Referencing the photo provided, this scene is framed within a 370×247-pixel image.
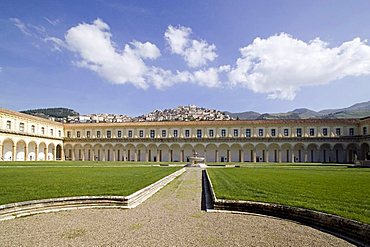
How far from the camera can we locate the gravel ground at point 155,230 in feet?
17.5

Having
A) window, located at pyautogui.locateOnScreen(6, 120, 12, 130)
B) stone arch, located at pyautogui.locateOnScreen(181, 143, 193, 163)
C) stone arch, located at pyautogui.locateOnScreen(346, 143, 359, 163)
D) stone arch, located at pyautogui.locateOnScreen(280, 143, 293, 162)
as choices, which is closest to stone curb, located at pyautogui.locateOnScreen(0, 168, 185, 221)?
window, located at pyautogui.locateOnScreen(6, 120, 12, 130)

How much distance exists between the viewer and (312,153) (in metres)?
52.4

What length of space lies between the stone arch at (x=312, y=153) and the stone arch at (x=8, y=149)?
158ft

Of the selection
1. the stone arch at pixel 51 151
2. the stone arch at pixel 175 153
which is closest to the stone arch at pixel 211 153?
the stone arch at pixel 175 153

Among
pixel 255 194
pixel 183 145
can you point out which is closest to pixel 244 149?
pixel 183 145

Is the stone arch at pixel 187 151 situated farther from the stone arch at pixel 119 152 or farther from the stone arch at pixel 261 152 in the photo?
the stone arch at pixel 261 152

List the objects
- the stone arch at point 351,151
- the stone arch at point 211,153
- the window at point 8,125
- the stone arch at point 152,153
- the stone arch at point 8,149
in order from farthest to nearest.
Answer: the stone arch at point 152,153 → the stone arch at point 211,153 → the stone arch at point 351,151 → the stone arch at point 8,149 → the window at point 8,125

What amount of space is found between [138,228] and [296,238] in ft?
10.3

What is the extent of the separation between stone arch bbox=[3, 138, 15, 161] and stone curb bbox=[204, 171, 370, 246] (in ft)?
148

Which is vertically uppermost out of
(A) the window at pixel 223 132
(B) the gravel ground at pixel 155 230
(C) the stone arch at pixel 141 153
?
(A) the window at pixel 223 132

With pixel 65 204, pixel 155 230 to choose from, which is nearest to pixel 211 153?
pixel 65 204

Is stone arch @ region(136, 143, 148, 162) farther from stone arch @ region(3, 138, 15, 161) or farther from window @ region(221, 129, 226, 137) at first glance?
stone arch @ region(3, 138, 15, 161)

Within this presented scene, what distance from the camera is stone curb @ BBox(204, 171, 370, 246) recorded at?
5426 mm

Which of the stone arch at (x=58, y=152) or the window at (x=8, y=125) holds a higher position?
the window at (x=8, y=125)
